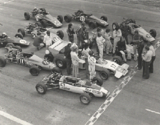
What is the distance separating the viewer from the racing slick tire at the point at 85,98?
10008 mm

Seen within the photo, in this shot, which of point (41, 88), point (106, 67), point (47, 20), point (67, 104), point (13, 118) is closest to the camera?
point (13, 118)

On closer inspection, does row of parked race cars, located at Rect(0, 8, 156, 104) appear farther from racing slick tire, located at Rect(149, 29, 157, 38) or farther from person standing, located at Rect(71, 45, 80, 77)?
person standing, located at Rect(71, 45, 80, 77)

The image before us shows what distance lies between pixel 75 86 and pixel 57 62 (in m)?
2.54

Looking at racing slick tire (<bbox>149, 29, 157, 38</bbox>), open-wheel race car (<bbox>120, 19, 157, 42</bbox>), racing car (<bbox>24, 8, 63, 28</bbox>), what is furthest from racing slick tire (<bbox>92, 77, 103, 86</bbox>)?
racing car (<bbox>24, 8, 63, 28</bbox>)

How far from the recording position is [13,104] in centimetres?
1064

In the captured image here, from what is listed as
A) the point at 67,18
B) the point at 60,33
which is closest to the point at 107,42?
the point at 60,33

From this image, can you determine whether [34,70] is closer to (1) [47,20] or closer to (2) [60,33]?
(2) [60,33]

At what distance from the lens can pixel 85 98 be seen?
10.1m

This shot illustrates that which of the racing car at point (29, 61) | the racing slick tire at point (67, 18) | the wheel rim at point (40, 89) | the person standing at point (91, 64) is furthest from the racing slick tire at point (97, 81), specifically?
the racing slick tire at point (67, 18)

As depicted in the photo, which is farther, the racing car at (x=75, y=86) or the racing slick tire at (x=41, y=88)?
the racing slick tire at (x=41, y=88)

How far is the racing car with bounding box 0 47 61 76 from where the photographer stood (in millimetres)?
12230

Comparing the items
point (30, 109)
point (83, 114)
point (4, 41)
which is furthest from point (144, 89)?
point (4, 41)

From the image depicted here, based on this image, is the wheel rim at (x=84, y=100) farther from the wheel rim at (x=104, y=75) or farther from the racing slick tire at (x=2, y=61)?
the racing slick tire at (x=2, y=61)

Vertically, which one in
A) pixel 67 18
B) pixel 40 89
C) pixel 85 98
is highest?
pixel 67 18
